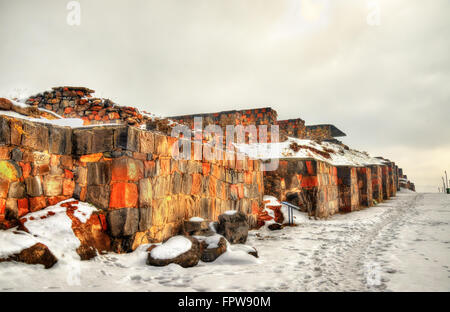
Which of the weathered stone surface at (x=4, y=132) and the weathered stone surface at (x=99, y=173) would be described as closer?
the weathered stone surface at (x=4, y=132)

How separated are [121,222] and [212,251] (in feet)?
4.54

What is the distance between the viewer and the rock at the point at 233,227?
5.38m

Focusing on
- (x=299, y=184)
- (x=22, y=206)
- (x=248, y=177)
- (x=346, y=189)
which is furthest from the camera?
(x=346, y=189)

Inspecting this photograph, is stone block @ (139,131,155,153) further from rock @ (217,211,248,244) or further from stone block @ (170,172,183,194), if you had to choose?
rock @ (217,211,248,244)

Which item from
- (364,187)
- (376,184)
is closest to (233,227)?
(364,187)

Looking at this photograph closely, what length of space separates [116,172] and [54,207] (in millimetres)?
885

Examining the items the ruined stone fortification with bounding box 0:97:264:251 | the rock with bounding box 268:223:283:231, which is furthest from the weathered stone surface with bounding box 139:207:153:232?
the rock with bounding box 268:223:283:231

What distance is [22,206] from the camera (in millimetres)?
3430

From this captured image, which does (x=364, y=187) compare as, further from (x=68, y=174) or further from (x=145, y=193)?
(x=68, y=174)

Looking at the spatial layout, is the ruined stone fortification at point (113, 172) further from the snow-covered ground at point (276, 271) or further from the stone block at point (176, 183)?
the snow-covered ground at point (276, 271)

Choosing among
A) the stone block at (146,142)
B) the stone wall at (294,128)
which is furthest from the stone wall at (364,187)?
the stone block at (146,142)
